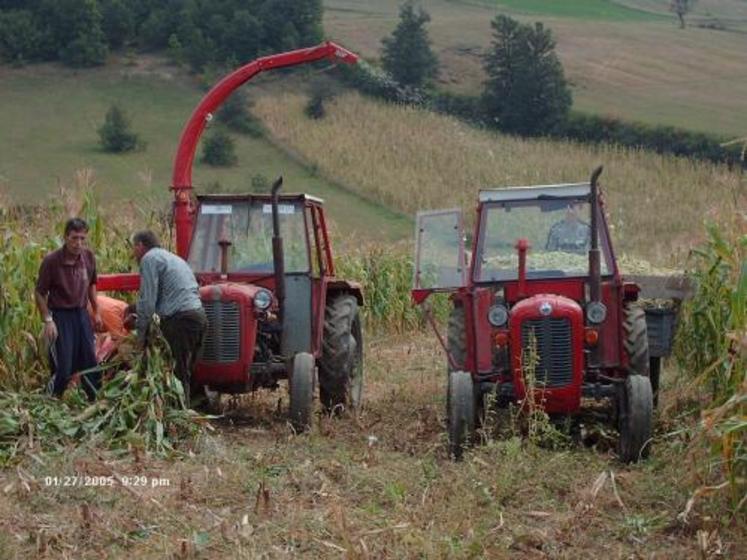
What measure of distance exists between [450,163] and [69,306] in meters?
29.4

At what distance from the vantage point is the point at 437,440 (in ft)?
31.0

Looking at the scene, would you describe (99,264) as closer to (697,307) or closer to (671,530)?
(697,307)

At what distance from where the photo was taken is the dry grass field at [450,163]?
110 ft

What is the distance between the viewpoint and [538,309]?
8.91 metres

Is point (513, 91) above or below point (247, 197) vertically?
below

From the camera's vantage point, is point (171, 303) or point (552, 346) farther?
point (171, 303)

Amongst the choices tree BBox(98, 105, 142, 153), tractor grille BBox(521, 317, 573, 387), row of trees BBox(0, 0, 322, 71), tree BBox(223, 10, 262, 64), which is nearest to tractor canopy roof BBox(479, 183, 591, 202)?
tractor grille BBox(521, 317, 573, 387)

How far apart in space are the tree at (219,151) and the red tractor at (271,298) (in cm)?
2588

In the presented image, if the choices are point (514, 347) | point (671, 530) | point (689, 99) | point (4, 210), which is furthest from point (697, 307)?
point (689, 99)

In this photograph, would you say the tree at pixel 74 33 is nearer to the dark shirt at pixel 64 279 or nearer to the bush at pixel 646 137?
the bush at pixel 646 137

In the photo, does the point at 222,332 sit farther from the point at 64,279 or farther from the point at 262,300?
the point at 64,279

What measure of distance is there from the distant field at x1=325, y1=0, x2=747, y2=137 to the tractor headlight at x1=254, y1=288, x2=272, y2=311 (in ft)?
98.4

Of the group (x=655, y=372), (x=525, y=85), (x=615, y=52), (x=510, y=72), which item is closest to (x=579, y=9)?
(x=615, y=52)

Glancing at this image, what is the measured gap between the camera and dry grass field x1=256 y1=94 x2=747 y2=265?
33.6 metres
